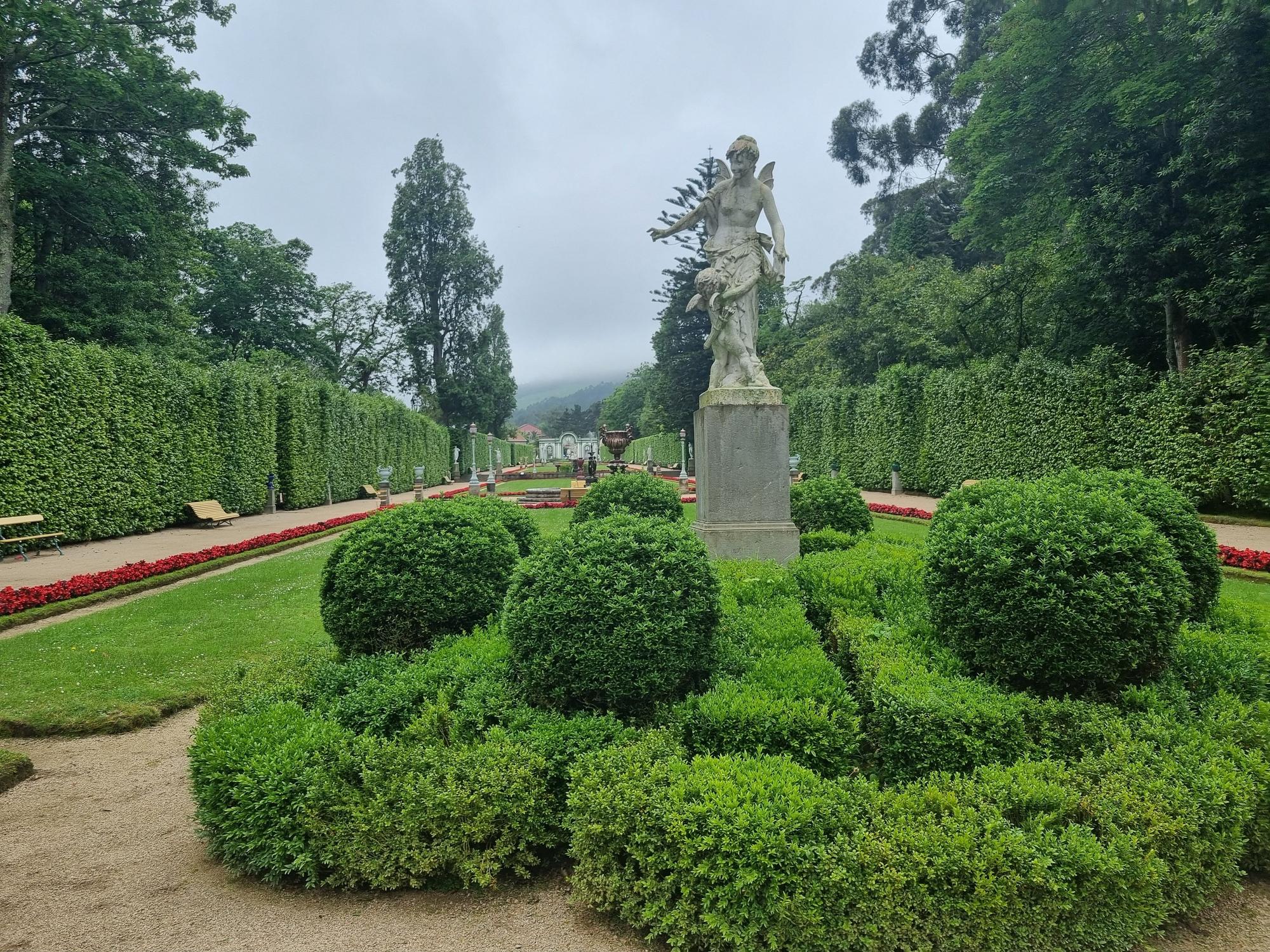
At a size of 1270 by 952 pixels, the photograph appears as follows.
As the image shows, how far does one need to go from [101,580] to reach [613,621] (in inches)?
342

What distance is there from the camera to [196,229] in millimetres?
25844

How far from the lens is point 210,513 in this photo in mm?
16750

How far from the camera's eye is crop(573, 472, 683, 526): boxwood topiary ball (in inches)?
280

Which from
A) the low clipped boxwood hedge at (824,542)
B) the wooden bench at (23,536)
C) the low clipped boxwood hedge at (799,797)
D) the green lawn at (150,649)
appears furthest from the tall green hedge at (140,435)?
the low clipped boxwood hedge at (824,542)

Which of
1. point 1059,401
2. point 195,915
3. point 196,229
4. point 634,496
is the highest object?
point 196,229

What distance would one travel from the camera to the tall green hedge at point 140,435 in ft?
40.8

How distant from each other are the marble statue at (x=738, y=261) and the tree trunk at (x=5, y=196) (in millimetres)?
18272

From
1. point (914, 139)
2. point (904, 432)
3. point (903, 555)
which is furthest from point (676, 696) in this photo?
point (914, 139)

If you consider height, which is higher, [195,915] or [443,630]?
[443,630]

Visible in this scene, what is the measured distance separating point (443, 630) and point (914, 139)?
47.6 meters

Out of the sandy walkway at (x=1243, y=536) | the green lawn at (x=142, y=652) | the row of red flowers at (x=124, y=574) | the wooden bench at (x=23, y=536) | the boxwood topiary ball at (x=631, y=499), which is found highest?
the boxwood topiary ball at (x=631, y=499)

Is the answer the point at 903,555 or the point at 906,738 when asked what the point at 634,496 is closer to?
the point at 903,555

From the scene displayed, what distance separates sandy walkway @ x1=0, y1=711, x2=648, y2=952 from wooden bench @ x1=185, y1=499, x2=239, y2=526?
49.5 feet

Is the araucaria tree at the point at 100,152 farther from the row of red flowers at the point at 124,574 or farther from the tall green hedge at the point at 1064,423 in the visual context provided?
the tall green hedge at the point at 1064,423
